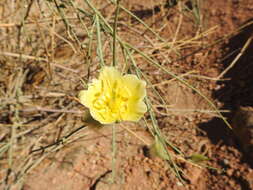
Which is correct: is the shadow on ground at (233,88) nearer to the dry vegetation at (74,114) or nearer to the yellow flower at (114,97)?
the dry vegetation at (74,114)

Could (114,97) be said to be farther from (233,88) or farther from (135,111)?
(233,88)

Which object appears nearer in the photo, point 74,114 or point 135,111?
point 135,111

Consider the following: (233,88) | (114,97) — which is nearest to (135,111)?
(114,97)

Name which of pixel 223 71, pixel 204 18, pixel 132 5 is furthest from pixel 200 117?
pixel 132 5

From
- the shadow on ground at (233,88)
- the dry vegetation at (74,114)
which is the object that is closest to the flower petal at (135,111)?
the dry vegetation at (74,114)

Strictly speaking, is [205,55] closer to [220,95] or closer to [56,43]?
[220,95]
